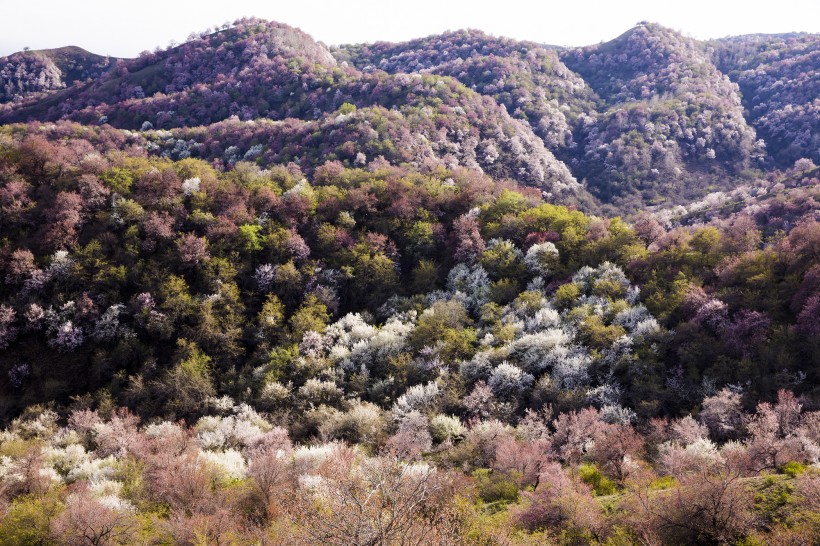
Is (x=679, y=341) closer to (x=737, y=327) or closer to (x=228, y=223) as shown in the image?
(x=737, y=327)

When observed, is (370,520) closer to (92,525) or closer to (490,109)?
(92,525)

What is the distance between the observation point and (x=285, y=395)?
20.4 m

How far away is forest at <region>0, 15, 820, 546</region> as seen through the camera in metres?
11.5

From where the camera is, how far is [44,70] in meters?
91.4

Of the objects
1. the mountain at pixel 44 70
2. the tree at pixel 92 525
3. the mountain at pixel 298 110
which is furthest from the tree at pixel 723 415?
the mountain at pixel 44 70

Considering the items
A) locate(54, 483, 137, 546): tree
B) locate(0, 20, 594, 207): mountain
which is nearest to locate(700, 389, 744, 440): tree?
locate(54, 483, 137, 546): tree

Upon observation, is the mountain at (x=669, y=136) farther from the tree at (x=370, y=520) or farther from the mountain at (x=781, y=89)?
the tree at (x=370, y=520)

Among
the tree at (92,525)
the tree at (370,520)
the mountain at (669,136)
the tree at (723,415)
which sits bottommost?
the tree at (92,525)

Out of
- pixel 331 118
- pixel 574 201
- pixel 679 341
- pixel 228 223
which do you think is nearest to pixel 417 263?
pixel 228 223

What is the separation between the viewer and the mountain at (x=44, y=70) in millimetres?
86312

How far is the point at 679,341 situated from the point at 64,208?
33858 millimetres

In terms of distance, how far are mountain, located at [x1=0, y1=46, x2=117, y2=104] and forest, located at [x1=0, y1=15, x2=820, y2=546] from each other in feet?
214

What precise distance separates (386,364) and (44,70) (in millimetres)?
111301

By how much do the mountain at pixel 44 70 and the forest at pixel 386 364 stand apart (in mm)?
65227
